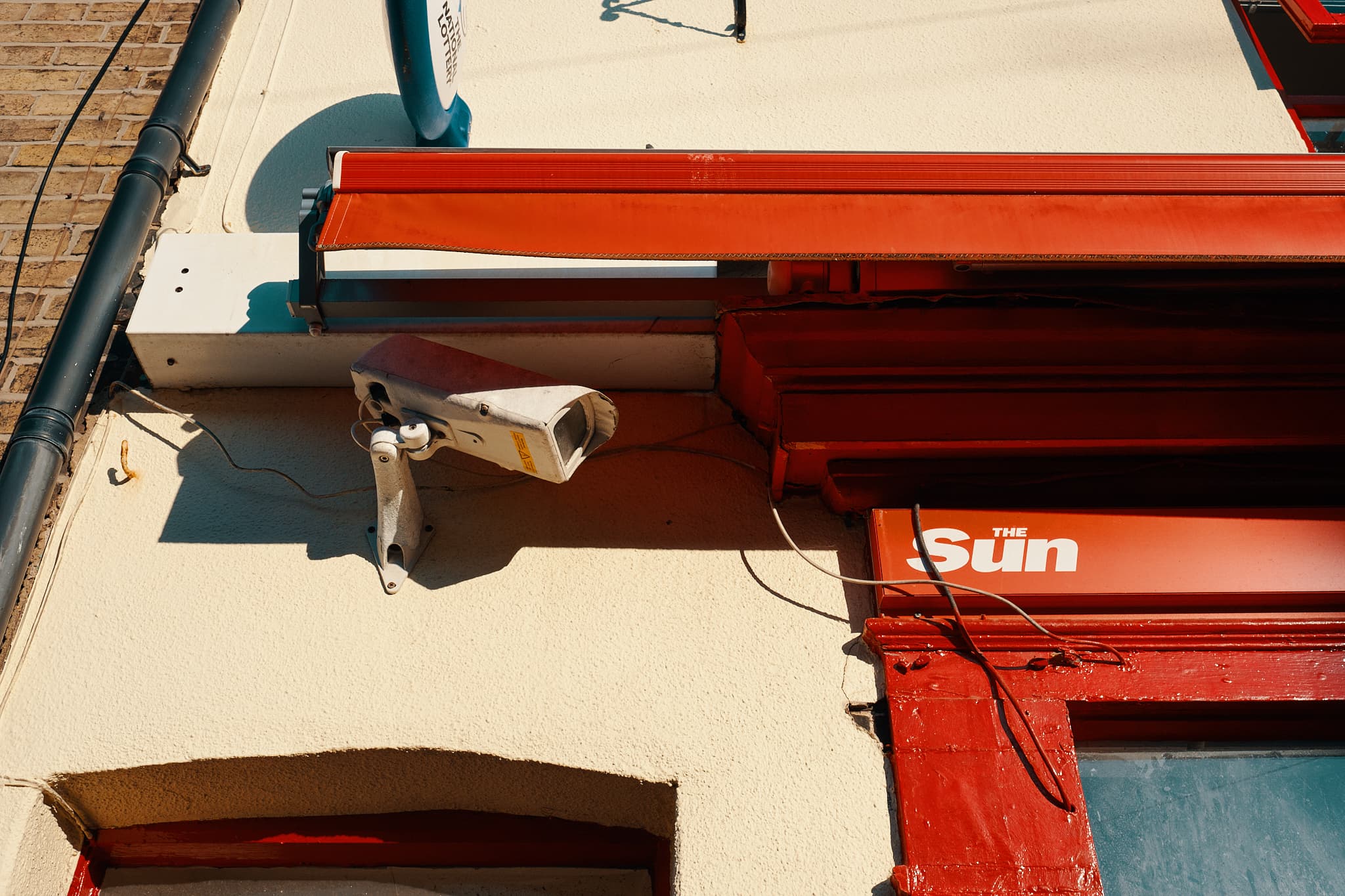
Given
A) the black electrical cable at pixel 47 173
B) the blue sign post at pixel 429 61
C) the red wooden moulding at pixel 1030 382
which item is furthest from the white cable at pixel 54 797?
the blue sign post at pixel 429 61

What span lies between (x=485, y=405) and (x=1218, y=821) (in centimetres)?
218

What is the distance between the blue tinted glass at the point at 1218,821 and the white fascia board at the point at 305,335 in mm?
1693

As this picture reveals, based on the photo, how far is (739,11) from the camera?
4.45 meters

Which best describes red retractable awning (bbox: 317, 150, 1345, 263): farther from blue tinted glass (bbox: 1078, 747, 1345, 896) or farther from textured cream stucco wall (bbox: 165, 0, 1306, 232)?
textured cream stucco wall (bbox: 165, 0, 1306, 232)

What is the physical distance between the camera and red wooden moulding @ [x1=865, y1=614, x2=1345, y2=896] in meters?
2.41

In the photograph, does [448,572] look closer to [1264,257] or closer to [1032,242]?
[1032,242]

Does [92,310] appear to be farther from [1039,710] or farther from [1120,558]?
[1120,558]

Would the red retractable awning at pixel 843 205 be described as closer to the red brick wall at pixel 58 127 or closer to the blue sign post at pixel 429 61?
the blue sign post at pixel 429 61

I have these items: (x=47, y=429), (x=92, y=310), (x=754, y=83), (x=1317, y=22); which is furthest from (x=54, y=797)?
(x=1317, y=22)

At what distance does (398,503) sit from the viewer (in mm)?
2875

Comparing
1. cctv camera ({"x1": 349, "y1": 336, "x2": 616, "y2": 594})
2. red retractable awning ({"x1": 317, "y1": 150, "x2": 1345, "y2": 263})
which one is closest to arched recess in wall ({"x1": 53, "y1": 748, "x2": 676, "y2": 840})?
cctv camera ({"x1": 349, "y1": 336, "x2": 616, "y2": 594})

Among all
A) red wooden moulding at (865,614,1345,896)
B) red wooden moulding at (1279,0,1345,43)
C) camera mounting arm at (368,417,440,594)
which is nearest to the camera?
red wooden moulding at (865,614,1345,896)

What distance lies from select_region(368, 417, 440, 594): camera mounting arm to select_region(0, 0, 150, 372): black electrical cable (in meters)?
1.77

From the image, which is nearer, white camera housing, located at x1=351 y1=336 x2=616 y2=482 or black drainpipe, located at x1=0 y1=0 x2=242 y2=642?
white camera housing, located at x1=351 y1=336 x2=616 y2=482
